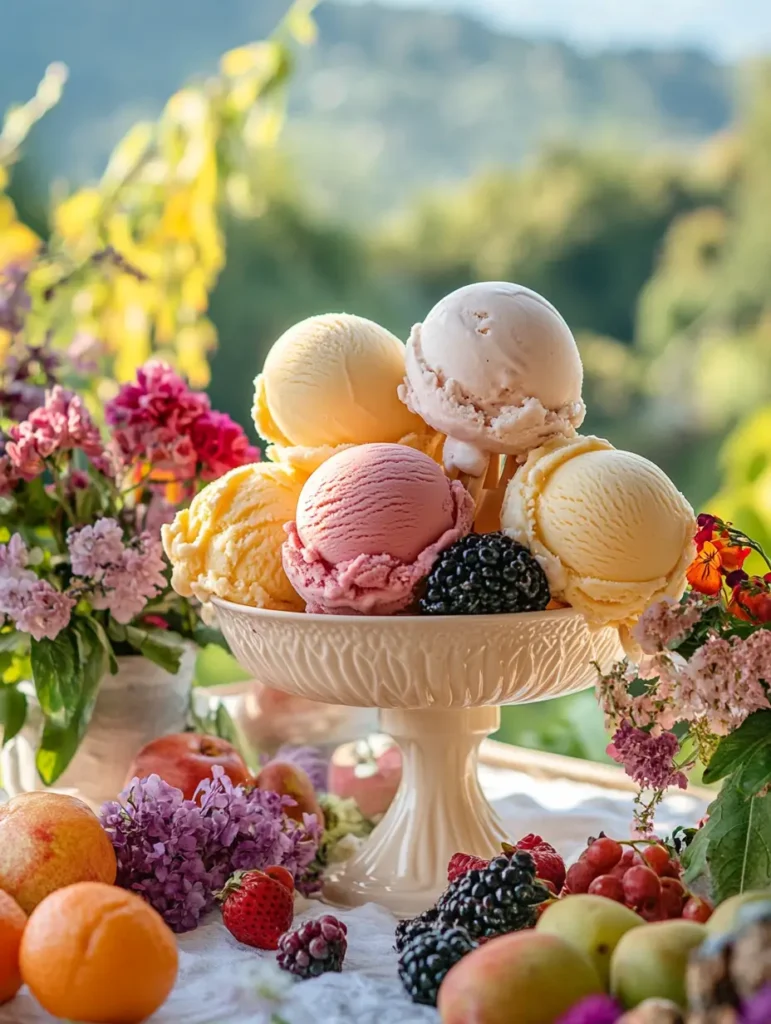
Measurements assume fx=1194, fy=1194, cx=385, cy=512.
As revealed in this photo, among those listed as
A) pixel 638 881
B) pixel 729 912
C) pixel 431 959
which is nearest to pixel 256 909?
pixel 431 959

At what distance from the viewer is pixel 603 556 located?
105 centimetres

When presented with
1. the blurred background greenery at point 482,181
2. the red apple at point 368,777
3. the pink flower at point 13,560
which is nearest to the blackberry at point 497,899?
the red apple at point 368,777

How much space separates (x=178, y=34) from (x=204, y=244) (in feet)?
7.44

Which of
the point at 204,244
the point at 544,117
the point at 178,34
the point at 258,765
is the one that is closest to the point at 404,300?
the point at 544,117

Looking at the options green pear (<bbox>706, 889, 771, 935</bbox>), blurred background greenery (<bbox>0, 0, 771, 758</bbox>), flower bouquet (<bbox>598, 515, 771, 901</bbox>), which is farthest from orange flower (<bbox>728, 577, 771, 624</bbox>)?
blurred background greenery (<bbox>0, 0, 771, 758</bbox>)

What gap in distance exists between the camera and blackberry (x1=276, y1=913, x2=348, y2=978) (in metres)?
0.92

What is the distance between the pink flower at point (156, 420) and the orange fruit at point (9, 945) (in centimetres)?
59

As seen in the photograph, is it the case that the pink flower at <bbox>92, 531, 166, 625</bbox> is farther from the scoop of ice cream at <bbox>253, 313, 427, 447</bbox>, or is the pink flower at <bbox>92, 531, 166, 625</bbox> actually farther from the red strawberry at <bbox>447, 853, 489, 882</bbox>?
the red strawberry at <bbox>447, 853, 489, 882</bbox>

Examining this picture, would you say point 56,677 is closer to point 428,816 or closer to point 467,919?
point 428,816

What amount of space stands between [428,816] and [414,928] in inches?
10.9

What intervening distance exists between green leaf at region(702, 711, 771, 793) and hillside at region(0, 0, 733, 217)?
132 inches

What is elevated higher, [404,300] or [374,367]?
[374,367]

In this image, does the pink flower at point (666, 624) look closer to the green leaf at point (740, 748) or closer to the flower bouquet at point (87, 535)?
the green leaf at point (740, 748)

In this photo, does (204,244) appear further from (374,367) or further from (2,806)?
(2,806)
